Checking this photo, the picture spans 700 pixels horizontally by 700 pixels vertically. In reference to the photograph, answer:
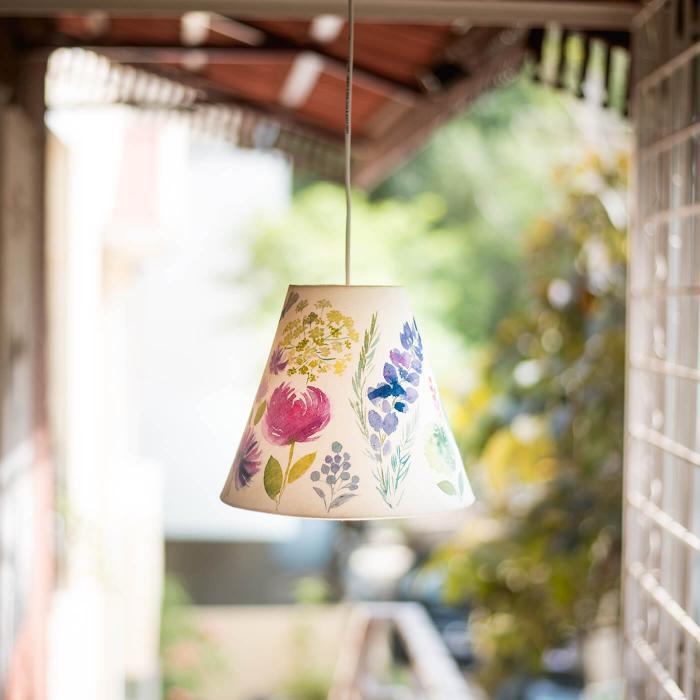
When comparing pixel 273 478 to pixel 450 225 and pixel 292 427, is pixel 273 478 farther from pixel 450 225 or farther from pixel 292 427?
pixel 450 225

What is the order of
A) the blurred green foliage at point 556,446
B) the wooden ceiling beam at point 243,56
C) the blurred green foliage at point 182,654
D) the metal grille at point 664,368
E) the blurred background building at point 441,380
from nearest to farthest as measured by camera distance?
the metal grille at point 664,368 → the blurred background building at point 441,380 → the blurred green foliage at point 556,446 → the wooden ceiling beam at point 243,56 → the blurred green foliage at point 182,654

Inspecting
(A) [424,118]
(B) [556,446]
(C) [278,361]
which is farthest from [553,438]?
(C) [278,361]

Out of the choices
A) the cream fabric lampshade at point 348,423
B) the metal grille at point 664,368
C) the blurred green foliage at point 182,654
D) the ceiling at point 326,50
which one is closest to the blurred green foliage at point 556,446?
the ceiling at point 326,50

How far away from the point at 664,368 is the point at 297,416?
102cm

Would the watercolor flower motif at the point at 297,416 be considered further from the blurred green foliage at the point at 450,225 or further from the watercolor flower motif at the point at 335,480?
the blurred green foliage at the point at 450,225

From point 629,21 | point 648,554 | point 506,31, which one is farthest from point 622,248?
point 648,554

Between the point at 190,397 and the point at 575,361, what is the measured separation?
9.51 m

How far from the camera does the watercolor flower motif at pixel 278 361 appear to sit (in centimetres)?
124

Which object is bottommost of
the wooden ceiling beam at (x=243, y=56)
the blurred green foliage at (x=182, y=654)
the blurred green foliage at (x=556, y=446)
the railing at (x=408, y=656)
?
the blurred green foliage at (x=182, y=654)

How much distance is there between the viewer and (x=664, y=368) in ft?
6.63

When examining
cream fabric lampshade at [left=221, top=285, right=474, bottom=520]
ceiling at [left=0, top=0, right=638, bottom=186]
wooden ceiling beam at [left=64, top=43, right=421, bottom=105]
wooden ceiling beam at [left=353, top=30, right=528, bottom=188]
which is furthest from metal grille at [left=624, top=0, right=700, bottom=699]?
wooden ceiling beam at [left=64, top=43, right=421, bottom=105]

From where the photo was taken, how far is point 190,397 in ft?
40.8

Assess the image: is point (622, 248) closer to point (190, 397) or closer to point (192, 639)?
point (192, 639)

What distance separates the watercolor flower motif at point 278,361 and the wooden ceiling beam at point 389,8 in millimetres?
1135
